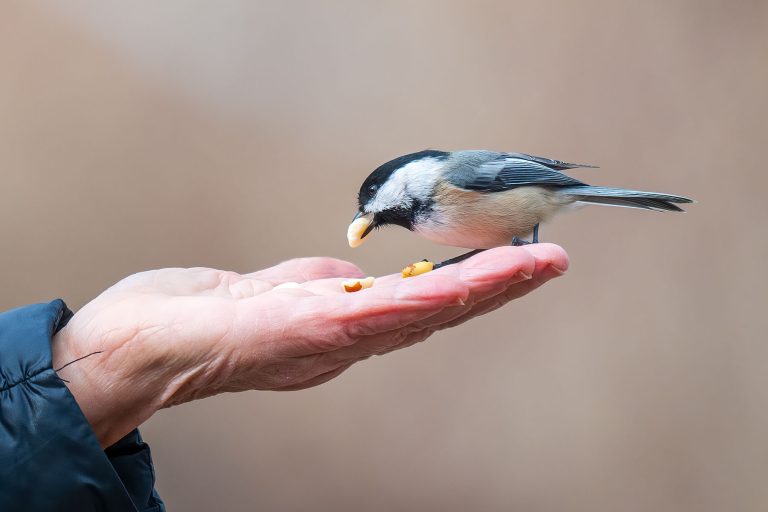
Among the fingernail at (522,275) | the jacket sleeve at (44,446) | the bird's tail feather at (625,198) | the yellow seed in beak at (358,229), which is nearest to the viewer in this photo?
the jacket sleeve at (44,446)

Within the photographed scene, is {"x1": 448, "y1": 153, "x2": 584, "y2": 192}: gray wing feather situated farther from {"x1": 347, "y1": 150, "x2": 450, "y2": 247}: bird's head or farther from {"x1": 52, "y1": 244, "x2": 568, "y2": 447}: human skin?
{"x1": 52, "y1": 244, "x2": 568, "y2": 447}: human skin

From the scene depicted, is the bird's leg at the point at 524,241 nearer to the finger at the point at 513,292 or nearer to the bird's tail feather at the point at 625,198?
the bird's tail feather at the point at 625,198

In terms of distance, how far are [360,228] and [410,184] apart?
0.43ft

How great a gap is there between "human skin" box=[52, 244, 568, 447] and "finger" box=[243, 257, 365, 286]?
14.6 inches

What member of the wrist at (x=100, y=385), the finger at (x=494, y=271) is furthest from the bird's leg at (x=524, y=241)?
the wrist at (x=100, y=385)

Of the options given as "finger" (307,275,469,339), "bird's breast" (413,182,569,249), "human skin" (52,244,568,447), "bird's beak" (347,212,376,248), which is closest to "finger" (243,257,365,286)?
"bird's beak" (347,212,376,248)

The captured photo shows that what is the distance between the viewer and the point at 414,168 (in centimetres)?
133

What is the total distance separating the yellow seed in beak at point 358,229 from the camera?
137 cm

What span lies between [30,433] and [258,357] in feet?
0.88

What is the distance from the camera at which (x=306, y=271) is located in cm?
143

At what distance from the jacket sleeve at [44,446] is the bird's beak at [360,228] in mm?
603

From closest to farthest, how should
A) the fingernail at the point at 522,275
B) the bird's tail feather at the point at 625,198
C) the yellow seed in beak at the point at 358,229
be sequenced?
1. the fingernail at the point at 522,275
2. the bird's tail feather at the point at 625,198
3. the yellow seed in beak at the point at 358,229

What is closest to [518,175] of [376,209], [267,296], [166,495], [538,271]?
[376,209]

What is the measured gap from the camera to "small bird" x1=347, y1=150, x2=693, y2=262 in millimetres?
1296
